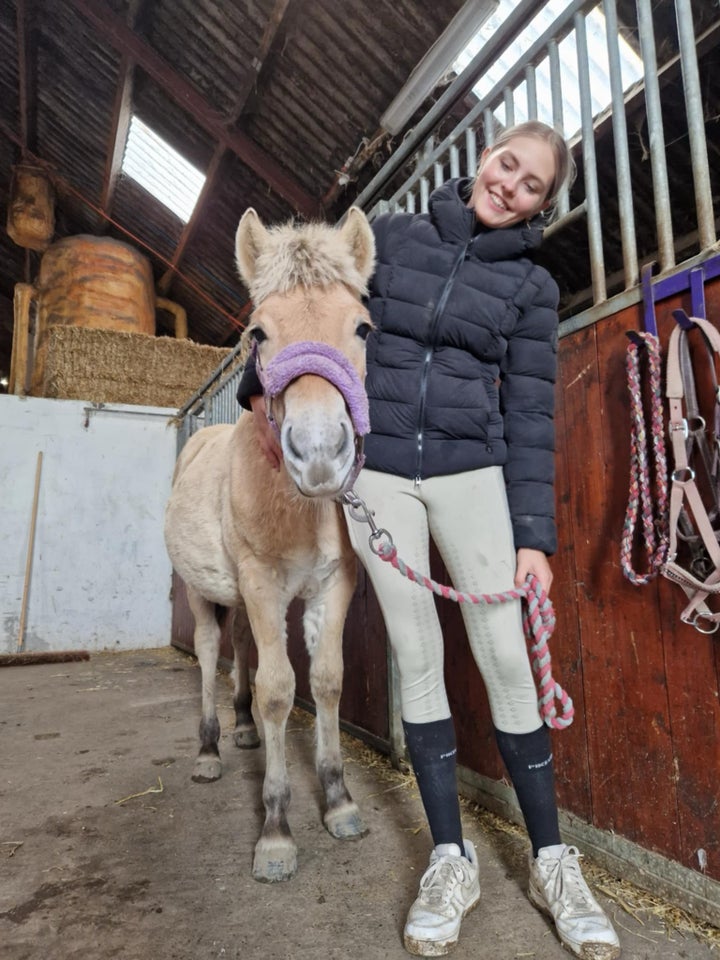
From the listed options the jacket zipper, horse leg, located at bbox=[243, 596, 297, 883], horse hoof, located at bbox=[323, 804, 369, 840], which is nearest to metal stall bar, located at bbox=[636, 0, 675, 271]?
the jacket zipper

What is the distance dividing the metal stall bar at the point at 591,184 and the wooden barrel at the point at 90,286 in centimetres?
742

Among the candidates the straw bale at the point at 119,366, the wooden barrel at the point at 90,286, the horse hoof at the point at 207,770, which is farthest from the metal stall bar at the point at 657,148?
the wooden barrel at the point at 90,286

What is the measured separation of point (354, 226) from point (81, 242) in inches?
335

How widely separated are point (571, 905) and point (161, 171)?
9154 millimetres

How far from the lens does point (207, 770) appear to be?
2232mm

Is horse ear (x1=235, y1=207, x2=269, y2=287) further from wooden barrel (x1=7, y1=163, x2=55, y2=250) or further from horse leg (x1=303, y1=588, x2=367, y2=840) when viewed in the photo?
wooden barrel (x1=7, y1=163, x2=55, y2=250)

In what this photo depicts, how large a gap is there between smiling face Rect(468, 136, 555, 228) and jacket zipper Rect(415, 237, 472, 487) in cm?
10

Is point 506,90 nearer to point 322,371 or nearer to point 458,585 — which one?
point 322,371

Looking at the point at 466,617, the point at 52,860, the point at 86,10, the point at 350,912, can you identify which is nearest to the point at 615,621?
the point at 466,617

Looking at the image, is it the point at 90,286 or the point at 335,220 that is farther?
the point at 90,286

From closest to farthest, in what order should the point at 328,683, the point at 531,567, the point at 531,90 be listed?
1. the point at 531,567
2. the point at 328,683
3. the point at 531,90

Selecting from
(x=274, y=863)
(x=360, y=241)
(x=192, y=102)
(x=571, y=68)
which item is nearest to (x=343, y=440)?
(x=360, y=241)

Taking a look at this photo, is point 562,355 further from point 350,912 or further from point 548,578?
point 350,912

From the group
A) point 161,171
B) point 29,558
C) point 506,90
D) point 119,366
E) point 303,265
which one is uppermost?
point 161,171
